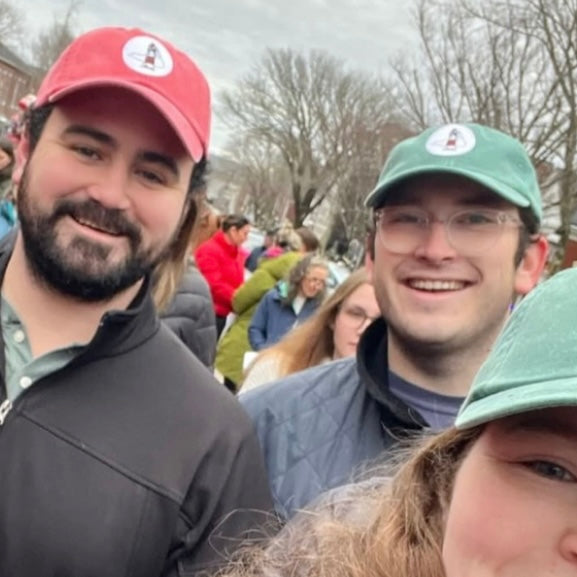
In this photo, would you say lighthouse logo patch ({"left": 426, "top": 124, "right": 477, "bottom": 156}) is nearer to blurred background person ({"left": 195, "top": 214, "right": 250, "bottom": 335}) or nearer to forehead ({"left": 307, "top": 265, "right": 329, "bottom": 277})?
forehead ({"left": 307, "top": 265, "right": 329, "bottom": 277})

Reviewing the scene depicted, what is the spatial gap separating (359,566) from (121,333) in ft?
2.67

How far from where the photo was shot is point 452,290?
1897 mm

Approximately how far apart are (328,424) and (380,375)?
0.16 meters

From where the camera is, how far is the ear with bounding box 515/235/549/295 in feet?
6.63

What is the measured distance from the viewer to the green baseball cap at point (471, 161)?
1.85 metres

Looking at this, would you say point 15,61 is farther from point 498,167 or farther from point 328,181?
point 498,167

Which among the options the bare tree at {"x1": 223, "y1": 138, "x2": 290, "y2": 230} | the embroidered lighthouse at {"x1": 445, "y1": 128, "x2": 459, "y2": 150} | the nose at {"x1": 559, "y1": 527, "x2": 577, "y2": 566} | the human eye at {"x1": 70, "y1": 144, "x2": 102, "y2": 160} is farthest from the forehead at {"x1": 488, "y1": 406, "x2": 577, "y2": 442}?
the bare tree at {"x1": 223, "y1": 138, "x2": 290, "y2": 230}

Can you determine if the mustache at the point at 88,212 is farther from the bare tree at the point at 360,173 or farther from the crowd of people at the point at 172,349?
the bare tree at the point at 360,173

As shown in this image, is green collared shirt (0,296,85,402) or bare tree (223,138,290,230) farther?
bare tree (223,138,290,230)

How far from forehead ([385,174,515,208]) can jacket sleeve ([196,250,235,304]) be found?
6309 millimetres

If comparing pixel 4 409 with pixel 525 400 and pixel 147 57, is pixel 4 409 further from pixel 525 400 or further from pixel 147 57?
pixel 525 400

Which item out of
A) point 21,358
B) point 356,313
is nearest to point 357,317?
point 356,313

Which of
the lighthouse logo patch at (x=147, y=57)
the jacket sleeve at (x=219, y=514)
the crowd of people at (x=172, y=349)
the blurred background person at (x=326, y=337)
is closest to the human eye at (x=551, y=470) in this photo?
the crowd of people at (x=172, y=349)

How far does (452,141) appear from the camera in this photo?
74.8 inches
